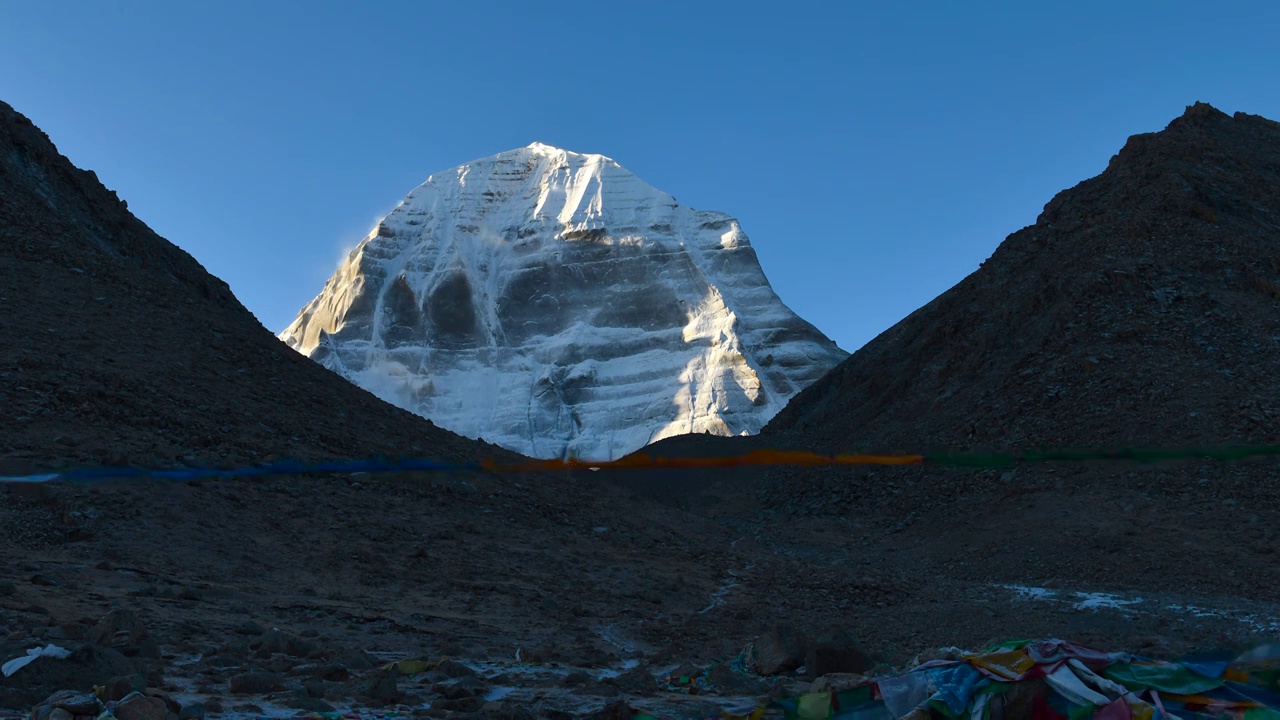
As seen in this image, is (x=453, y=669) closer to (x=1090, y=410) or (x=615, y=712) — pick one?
(x=615, y=712)

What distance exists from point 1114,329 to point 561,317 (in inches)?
4486

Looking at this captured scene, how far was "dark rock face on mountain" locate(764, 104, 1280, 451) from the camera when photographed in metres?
25.3

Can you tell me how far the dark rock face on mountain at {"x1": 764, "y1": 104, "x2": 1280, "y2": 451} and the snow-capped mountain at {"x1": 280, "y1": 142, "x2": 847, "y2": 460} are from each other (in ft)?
234

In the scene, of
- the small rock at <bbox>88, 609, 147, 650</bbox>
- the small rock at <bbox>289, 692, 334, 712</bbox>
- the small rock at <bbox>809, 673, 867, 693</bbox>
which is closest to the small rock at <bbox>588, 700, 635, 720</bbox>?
the small rock at <bbox>809, 673, 867, 693</bbox>

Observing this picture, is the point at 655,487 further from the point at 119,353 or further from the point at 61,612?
the point at 61,612

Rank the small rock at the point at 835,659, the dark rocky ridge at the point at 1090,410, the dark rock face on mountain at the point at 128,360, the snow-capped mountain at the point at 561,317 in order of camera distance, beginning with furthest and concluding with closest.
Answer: the snow-capped mountain at the point at 561,317 → the dark rocky ridge at the point at 1090,410 → the dark rock face on mountain at the point at 128,360 → the small rock at the point at 835,659

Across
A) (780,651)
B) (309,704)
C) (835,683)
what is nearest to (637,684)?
(835,683)

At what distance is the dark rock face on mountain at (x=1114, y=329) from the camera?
2530 centimetres

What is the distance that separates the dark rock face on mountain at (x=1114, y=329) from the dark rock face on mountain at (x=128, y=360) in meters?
14.1

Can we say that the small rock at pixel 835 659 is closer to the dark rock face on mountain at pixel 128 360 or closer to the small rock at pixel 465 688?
the small rock at pixel 465 688

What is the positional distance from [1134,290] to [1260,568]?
1281 cm

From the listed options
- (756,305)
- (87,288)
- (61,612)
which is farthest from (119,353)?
(756,305)

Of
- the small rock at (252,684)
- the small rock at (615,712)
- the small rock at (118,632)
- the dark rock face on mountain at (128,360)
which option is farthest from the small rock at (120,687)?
the dark rock face on mountain at (128,360)

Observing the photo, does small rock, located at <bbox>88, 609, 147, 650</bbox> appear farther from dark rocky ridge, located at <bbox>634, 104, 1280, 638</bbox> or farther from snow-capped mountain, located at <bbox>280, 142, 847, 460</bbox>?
→ snow-capped mountain, located at <bbox>280, 142, 847, 460</bbox>
